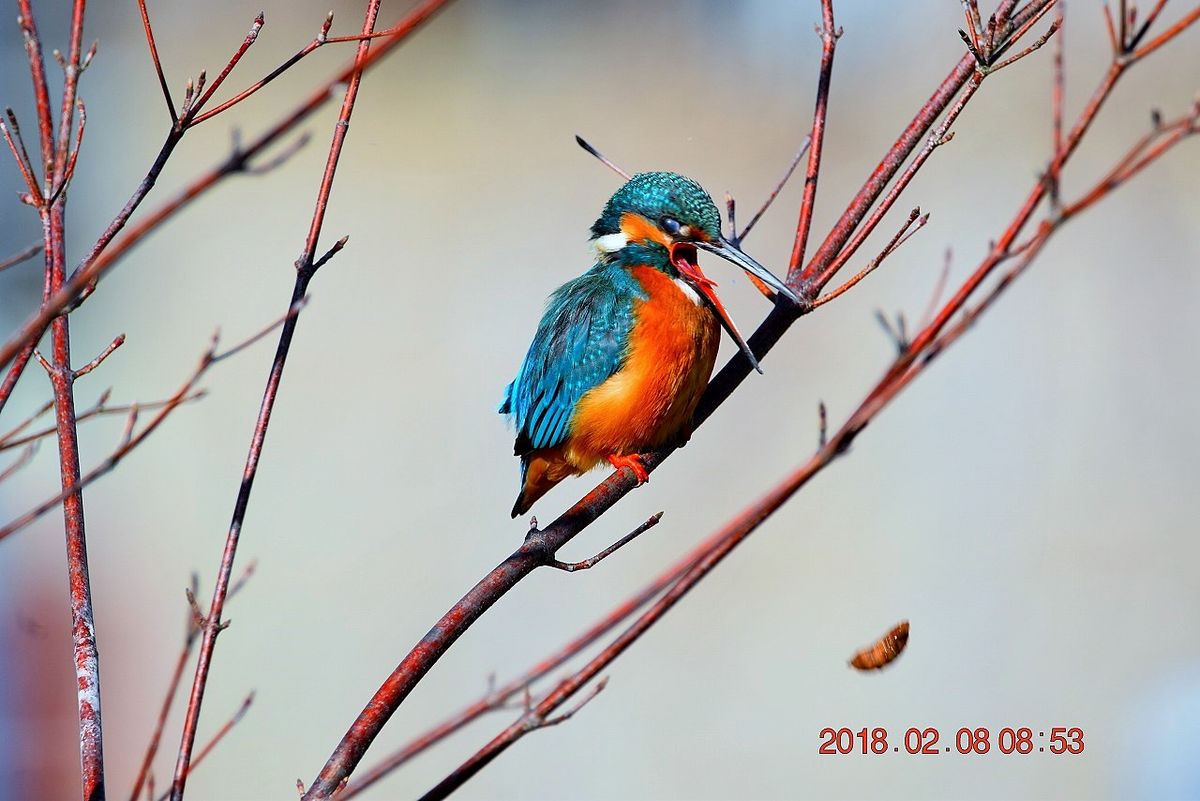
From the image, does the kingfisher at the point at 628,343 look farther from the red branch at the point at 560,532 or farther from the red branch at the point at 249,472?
the red branch at the point at 249,472

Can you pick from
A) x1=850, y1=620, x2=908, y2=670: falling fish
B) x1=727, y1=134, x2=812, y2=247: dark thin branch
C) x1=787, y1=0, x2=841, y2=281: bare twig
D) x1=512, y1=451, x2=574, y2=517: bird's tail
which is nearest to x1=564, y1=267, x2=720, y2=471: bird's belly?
x1=512, y1=451, x2=574, y2=517: bird's tail

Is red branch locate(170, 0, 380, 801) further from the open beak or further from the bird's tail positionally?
the bird's tail

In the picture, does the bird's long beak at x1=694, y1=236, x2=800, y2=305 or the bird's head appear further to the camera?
the bird's head

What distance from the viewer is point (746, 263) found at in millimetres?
1623

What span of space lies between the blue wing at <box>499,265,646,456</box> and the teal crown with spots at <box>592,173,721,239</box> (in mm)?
129

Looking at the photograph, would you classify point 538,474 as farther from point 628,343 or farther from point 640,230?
point 640,230

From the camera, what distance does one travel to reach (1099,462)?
344cm

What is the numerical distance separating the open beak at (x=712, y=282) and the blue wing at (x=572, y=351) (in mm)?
89

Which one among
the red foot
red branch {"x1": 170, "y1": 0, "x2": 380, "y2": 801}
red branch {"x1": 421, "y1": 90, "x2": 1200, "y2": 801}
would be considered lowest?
red branch {"x1": 421, "y1": 90, "x2": 1200, "y2": 801}

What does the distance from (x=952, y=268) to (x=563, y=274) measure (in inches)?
44.6

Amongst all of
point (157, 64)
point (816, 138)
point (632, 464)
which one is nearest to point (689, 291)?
point (632, 464)

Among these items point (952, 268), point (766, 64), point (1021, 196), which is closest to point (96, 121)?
point (766, 64)
